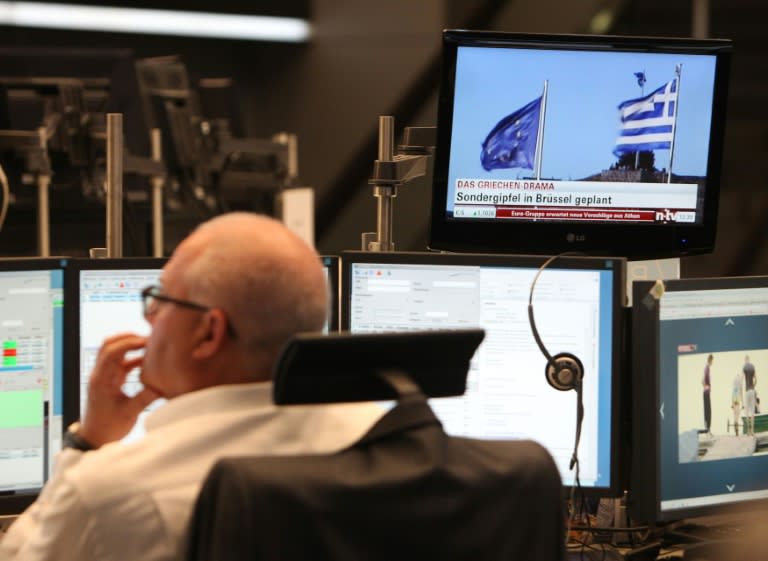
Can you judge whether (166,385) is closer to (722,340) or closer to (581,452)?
(581,452)

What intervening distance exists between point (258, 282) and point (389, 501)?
12.6 inches

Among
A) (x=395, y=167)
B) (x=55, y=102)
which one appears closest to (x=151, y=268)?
(x=395, y=167)

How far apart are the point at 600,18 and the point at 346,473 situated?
21.6 feet

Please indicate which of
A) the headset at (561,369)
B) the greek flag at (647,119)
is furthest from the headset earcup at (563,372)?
the greek flag at (647,119)

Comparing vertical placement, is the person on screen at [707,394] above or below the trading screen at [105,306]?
Result: below

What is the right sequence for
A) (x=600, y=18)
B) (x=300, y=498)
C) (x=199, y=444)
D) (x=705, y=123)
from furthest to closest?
(x=600, y=18), (x=705, y=123), (x=199, y=444), (x=300, y=498)

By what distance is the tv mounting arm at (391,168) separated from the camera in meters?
2.62

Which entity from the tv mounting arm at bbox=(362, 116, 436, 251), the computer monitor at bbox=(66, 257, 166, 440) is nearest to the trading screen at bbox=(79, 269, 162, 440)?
the computer monitor at bbox=(66, 257, 166, 440)

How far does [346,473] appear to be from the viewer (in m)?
1.25

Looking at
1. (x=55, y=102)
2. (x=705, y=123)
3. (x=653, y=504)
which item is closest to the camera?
(x=653, y=504)

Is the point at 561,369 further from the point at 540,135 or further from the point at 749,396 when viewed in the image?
the point at 540,135

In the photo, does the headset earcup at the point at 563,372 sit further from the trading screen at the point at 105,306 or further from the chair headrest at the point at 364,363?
the chair headrest at the point at 364,363

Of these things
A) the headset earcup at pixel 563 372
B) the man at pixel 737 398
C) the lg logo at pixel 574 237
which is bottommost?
the man at pixel 737 398

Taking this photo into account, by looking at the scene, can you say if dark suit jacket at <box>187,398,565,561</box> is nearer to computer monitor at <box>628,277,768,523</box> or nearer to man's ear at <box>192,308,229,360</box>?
man's ear at <box>192,308,229,360</box>
